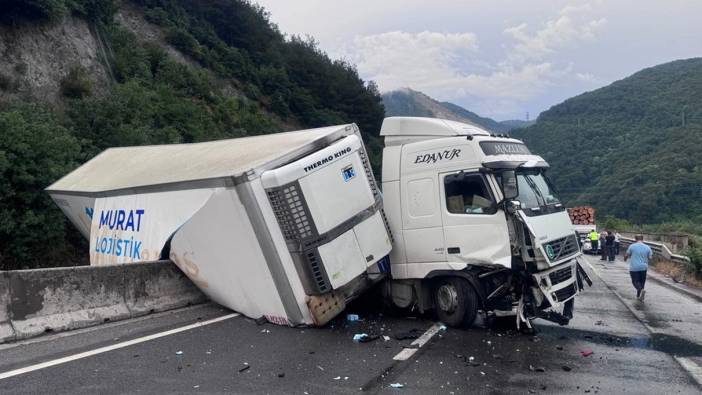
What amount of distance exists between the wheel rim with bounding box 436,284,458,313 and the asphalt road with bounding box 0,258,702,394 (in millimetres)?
318

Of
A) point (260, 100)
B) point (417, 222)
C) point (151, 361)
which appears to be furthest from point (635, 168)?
point (151, 361)

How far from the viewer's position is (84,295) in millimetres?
7285

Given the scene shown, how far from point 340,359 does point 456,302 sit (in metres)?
2.33

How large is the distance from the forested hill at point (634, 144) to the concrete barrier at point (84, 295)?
123 ft

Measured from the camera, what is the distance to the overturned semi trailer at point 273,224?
701cm

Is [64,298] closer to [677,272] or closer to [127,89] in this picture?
[127,89]

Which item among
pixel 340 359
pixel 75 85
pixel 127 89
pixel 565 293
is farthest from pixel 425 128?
pixel 75 85

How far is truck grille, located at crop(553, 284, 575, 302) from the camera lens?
25.6 feet

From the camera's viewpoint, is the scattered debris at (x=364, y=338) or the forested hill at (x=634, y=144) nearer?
the scattered debris at (x=364, y=338)

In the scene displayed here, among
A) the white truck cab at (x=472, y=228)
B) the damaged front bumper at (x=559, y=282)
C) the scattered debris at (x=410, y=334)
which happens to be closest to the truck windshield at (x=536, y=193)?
the white truck cab at (x=472, y=228)

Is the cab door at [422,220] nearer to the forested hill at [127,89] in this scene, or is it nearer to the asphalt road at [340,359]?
the asphalt road at [340,359]

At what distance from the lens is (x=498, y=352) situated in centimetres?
677

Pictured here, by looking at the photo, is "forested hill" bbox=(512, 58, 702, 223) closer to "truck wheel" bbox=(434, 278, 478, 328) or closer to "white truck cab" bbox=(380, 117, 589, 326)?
"white truck cab" bbox=(380, 117, 589, 326)

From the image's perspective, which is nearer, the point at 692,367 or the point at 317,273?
the point at 692,367
